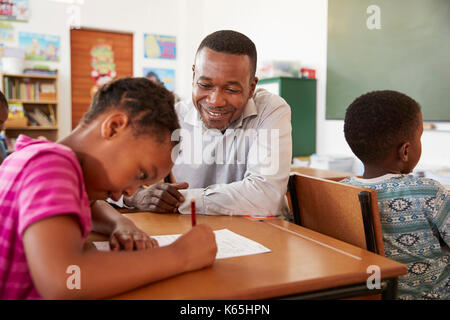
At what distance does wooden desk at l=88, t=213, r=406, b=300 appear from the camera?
31.1 inches

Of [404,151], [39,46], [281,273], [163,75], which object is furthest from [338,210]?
[163,75]

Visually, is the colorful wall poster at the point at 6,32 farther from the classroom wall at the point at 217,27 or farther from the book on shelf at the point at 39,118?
the book on shelf at the point at 39,118

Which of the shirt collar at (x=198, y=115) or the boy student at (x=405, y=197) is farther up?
the shirt collar at (x=198, y=115)

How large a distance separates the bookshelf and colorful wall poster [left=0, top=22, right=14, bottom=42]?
1.88 ft

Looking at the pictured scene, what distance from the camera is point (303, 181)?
57.3 inches

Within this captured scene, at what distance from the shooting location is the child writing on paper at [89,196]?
0.69m

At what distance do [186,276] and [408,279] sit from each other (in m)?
0.80

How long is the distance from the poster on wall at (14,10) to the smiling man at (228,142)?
16.8 feet

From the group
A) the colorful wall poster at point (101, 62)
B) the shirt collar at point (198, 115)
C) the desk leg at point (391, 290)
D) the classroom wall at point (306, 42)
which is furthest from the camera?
the colorful wall poster at point (101, 62)

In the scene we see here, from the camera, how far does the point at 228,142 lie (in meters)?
1.80

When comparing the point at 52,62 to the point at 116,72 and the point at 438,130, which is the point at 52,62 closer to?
the point at 116,72

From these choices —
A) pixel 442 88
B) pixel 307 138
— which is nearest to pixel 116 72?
pixel 307 138

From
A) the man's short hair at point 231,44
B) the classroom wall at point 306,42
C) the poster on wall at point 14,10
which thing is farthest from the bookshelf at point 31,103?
the man's short hair at point 231,44

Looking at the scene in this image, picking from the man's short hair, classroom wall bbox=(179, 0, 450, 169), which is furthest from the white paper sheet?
classroom wall bbox=(179, 0, 450, 169)
